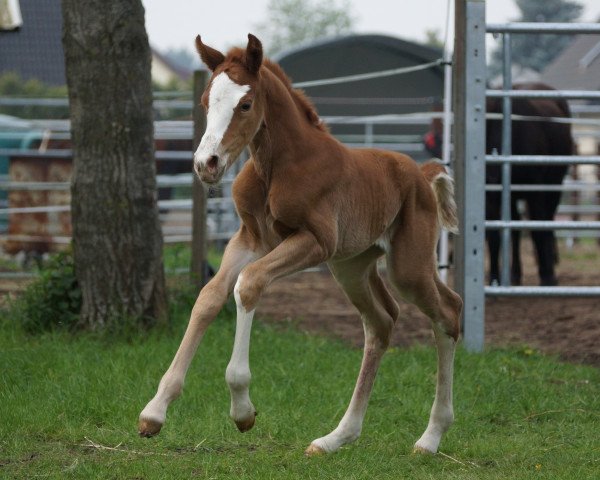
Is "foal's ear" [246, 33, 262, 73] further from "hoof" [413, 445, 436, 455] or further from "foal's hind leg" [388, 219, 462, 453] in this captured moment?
"hoof" [413, 445, 436, 455]

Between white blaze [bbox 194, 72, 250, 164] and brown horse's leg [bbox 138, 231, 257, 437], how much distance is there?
0.66 meters

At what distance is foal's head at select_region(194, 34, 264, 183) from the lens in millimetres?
3787

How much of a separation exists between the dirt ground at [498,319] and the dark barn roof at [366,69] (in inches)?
364

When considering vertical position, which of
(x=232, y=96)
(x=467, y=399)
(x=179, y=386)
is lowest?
(x=467, y=399)

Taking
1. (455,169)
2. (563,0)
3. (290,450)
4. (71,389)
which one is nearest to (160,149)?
(455,169)

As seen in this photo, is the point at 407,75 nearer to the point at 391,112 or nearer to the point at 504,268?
the point at 391,112

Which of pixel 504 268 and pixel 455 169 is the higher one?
pixel 455 169

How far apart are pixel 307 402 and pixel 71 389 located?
127cm

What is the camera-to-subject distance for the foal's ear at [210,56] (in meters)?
4.17

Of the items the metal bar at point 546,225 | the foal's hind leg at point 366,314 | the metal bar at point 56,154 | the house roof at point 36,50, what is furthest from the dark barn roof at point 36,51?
the foal's hind leg at point 366,314

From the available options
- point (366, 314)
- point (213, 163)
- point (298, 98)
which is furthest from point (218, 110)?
point (366, 314)

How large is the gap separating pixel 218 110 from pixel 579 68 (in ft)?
117

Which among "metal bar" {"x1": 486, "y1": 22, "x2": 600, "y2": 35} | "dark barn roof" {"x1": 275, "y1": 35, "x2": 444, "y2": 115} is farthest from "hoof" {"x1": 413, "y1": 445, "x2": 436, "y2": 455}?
"dark barn roof" {"x1": 275, "y1": 35, "x2": 444, "y2": 115}

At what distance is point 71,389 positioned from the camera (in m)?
5.45
